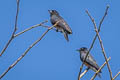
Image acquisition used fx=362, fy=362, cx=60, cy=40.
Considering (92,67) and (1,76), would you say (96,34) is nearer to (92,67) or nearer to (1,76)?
(1,76)

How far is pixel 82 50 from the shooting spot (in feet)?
38.4

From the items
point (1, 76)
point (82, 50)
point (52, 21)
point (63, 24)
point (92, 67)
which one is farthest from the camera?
point (52, 21)

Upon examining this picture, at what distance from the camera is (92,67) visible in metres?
9.69

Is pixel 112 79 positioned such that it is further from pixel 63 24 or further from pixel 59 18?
pixel 59 18

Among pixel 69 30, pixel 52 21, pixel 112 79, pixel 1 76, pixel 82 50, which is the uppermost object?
pixel 52 21

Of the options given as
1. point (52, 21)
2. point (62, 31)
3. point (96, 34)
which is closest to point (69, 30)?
point (62, 31)

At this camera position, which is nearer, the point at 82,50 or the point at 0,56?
the point at 0,56

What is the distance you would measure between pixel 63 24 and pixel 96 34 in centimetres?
875

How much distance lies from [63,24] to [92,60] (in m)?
2.62

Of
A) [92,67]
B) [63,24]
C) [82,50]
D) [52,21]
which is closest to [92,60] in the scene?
[92,67]

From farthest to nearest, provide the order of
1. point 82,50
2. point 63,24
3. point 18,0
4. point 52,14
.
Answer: point 52,14 < point 63,24 < point 82,50 < point 18,0

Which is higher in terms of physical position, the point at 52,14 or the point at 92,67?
the point at 52,14

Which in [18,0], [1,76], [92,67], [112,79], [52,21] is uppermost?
[52,21]

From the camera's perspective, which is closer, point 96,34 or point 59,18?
point 96,34
